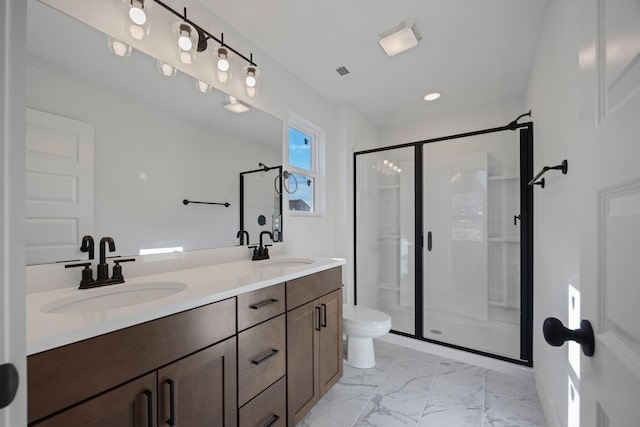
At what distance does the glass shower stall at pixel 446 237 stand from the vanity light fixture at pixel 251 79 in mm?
1386

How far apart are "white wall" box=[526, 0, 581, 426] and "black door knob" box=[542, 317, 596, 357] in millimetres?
579

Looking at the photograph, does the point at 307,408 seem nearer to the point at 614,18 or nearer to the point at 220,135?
the point at 220,135

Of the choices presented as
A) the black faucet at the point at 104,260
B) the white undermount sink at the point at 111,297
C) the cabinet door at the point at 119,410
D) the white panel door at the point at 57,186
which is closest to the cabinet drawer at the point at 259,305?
the white undermount sink at the point at 111,297

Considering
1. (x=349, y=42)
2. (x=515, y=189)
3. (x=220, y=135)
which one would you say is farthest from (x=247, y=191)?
(x=515, y=189)

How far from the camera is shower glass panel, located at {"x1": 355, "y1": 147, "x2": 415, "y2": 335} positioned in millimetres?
2840

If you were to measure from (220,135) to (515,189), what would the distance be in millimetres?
2558

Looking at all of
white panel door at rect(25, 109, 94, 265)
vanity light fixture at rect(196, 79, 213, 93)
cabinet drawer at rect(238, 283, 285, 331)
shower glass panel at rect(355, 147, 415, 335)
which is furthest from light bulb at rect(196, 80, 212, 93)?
shower glass panel at rect(355, 147, 415, 335)

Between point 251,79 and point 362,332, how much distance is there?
6.60ft

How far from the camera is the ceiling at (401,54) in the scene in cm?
161

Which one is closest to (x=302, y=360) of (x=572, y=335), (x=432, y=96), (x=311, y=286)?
(x=311, y=286)

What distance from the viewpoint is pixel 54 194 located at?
3.53 feet

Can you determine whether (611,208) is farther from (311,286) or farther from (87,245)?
(87,245)

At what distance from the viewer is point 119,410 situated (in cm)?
76

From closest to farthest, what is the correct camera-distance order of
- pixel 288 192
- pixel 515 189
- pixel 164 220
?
1. pixel 164 220
2. pixel 288 192
3. pixel 515 189
